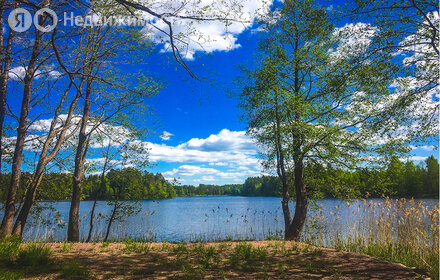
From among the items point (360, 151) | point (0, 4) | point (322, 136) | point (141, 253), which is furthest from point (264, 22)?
point (141, 253)

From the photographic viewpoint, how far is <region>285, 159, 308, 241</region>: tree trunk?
34.5ft

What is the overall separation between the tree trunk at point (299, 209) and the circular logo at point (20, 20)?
30.8 ft

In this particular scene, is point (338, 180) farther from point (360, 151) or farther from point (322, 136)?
point (322, 136)

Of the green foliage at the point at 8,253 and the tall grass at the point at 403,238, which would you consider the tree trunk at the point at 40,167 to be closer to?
the green foliage at the point at 8,253

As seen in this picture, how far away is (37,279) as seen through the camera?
4.51m

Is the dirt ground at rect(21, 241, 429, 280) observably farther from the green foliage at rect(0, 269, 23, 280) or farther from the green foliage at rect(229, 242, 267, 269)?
the green foliage at rect(0, 269, 23, 280)

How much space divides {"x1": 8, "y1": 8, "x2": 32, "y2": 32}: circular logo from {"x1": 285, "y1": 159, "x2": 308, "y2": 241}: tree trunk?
9381 mm

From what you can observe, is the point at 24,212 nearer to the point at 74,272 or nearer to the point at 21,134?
the point at 21,134

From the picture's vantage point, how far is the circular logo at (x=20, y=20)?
656 centimetres

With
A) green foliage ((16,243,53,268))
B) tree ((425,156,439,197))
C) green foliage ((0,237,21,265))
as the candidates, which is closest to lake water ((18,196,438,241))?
green foliage ((0,237,21,265))

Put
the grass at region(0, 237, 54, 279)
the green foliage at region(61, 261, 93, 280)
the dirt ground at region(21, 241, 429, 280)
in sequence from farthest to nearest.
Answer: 1. the dirt ground at region(21, 241, 429, 280)
2. the grass at region(0, 237, 54, 279)
3. the green foliage at region(61, 261, 93, 280)

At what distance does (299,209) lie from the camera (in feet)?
34.6

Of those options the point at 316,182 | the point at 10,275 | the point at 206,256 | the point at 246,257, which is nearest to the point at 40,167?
the point at 10,275

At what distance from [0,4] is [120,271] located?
5608 millimetres
